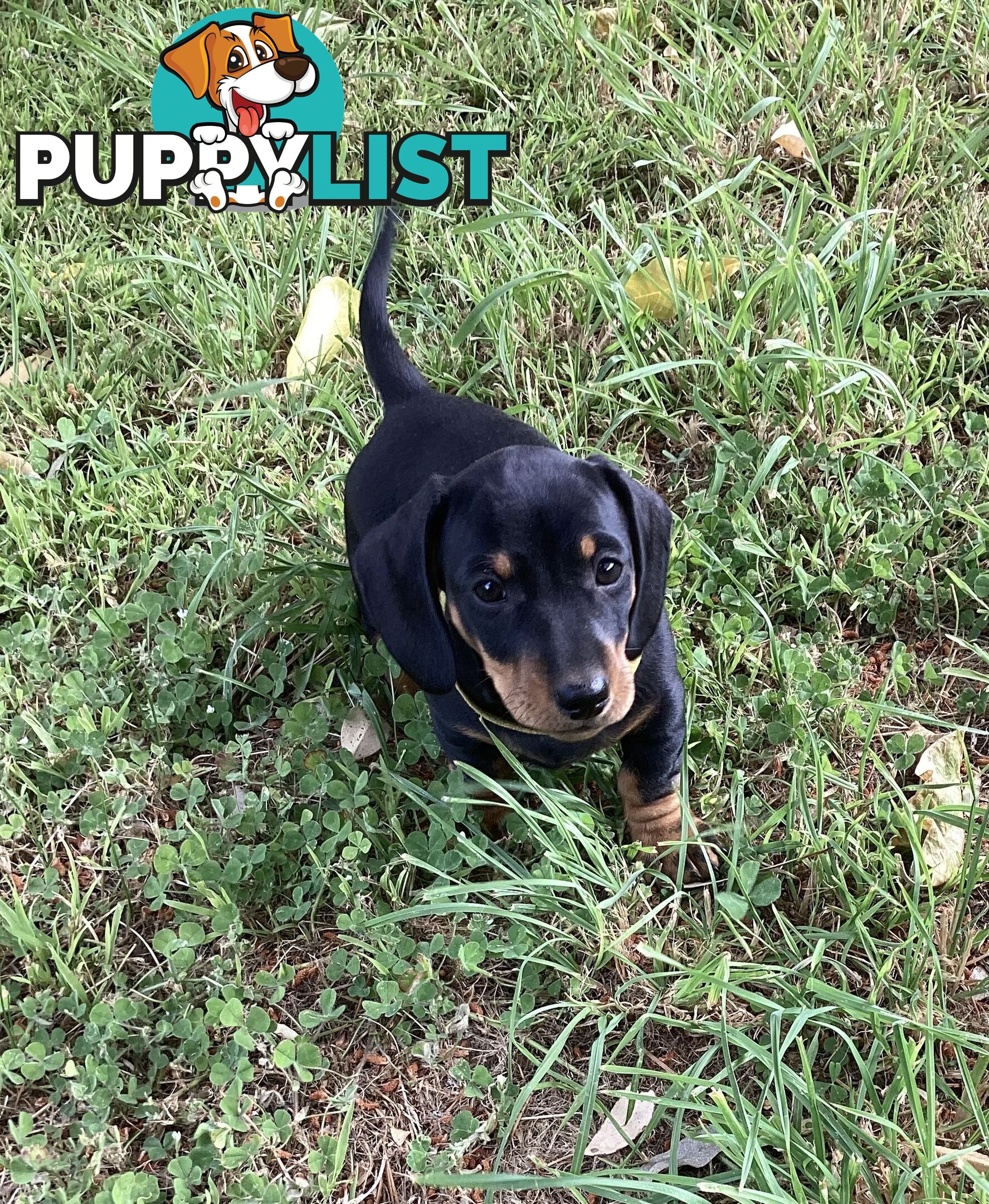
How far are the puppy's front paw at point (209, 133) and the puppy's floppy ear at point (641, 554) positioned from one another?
269cm

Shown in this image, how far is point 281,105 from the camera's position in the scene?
4.36 metres

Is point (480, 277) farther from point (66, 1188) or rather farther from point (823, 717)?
point (66, 1188)

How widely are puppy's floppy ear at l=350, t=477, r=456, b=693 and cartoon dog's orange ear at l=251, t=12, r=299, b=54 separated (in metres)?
2.74

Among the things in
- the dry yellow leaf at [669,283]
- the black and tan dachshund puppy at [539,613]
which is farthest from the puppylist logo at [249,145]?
the black and tan dachshund puppy at [539,613]

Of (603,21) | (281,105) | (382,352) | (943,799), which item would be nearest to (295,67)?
(281,105)

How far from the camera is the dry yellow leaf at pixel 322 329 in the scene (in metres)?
3.71

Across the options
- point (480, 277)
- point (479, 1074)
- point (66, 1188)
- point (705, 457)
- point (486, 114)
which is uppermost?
point (486, 114)

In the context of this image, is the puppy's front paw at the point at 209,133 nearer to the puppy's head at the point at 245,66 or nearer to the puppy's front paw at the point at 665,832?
the puppy's head at the point at 245,66

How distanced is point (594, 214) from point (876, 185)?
35.6 inches

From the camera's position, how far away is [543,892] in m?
2.48

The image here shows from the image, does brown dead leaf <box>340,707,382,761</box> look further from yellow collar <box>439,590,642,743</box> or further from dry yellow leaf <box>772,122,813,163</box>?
dry yellow leaf <box>772,122,813,163</box>

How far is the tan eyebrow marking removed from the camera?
2287 mm

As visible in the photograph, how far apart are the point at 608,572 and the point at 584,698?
0.31 m

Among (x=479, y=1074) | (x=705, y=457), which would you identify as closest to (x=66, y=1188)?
(x=479, y=1074)
